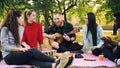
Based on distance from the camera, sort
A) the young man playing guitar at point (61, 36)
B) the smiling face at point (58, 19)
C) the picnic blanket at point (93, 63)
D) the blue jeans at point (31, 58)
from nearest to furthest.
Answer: the blue jeans at point (31, 58)
the picnic blanket at point (93, 63)
the smiling face at point (58, 19)
the young man playing guitar at point (61, 36)

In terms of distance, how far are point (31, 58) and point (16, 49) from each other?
345mm

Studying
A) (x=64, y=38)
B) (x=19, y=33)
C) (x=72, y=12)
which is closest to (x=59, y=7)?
(x=72, y=12)

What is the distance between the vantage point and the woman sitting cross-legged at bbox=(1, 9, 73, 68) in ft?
20.4

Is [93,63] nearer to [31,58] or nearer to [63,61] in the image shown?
[31,58]

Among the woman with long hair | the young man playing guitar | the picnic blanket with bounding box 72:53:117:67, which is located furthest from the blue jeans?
the woman with long hair

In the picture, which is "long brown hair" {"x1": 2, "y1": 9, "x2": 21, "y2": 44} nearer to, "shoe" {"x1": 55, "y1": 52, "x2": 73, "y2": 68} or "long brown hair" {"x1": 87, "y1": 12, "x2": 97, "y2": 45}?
"shoe" {"x1": 55, "y1": 52, "x2": 73, "y2": 68}

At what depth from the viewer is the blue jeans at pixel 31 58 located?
6207 millimetres

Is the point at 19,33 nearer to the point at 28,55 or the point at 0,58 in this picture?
the point at 28,55

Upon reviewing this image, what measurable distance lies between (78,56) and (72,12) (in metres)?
19.9

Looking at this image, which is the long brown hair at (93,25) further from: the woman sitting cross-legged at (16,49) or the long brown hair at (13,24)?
the long brown hair at (13,24)

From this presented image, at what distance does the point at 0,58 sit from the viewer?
26.0 feet

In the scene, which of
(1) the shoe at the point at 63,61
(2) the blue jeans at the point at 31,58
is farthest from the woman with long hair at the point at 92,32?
(1) the shoe at the point at 63,61

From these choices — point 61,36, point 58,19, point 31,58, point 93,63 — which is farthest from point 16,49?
point 61,36

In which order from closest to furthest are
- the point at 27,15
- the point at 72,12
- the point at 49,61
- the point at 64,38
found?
the point at 49,61, the point at 27,15, the point at 64,38, the point at 72,12
